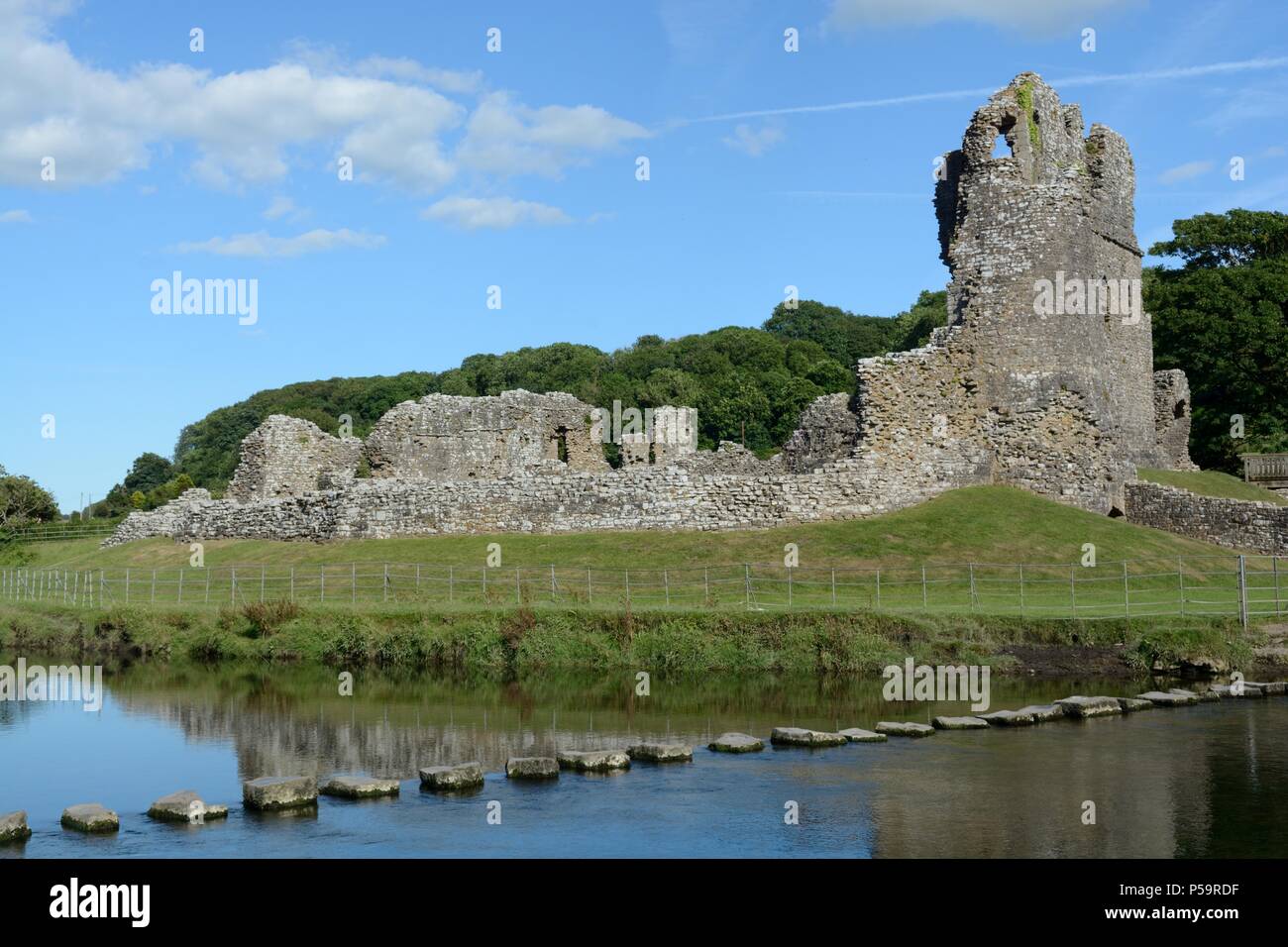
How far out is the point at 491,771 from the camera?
15.7 metres

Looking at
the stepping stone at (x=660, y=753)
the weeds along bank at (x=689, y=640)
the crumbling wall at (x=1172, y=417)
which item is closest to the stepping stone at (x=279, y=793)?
the stepping stone at (x=660, y=753)

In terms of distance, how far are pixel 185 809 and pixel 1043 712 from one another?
11.7m

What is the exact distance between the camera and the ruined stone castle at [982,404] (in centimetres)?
3306

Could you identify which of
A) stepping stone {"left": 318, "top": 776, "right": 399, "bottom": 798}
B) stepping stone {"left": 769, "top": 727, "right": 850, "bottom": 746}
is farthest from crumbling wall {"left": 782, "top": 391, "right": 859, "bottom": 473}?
stepping stone {"left": 318, "top": 776, "right": 399, "bottom": 798}

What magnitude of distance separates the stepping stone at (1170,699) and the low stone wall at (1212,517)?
1440cm

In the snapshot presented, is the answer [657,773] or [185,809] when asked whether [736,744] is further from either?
[185,809]

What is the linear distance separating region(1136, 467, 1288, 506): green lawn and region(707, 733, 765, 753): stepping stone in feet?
72.4

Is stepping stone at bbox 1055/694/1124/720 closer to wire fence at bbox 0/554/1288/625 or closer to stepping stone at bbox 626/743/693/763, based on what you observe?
wire fence at bbox 0/554/1288/625

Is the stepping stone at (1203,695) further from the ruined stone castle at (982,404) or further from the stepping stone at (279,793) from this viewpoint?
the stepping stone at (279,793)

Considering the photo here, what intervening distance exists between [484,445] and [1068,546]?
839 inches

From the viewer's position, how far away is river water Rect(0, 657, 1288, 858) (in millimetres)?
12062

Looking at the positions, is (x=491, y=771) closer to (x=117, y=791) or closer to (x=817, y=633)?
(x=117, y=791)
